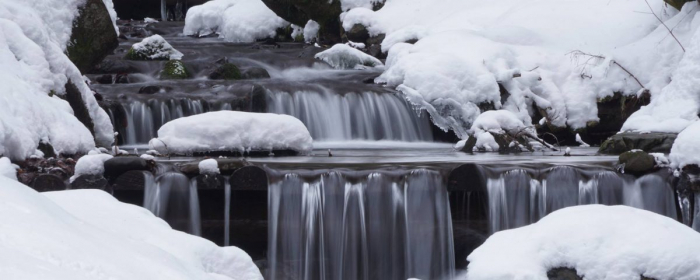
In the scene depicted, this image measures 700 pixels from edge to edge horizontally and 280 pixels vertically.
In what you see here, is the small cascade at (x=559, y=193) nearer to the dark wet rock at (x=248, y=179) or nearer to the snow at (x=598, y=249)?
the dark wet rock at (x=248, y=179)

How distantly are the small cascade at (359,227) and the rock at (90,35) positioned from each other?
12.6 feet

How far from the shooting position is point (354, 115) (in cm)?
1152

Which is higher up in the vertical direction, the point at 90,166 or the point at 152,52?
the point at 152,52

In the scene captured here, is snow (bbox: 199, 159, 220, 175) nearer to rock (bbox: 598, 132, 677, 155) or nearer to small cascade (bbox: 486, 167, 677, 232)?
small cascade (bbox: 486, 167, 677, 232)

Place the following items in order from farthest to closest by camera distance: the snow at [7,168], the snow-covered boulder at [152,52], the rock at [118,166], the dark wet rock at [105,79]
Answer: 1. the snow-covered boulder at [152,52]
2. the dark wet rock at [105,79]
3. the rock at [118,166]
4. the snow at [7,168]

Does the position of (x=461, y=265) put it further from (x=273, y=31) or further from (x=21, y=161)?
(x=273, y=31)

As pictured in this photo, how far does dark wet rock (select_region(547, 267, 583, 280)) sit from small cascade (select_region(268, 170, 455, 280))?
2.42 meters

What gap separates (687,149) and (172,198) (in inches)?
160

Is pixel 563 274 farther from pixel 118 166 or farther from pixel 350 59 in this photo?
pixel 350 59

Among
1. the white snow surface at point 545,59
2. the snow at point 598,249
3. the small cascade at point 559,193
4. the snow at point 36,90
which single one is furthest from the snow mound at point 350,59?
the snow at point 598,249

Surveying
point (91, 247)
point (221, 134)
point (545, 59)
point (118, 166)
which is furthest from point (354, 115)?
point (91, 247)

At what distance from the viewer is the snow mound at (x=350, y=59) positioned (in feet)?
48.6

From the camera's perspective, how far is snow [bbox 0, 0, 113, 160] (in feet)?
21.2

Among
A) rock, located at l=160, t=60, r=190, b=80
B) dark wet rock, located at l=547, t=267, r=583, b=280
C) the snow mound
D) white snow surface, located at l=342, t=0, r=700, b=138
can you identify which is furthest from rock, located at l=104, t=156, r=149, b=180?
the snow mound
